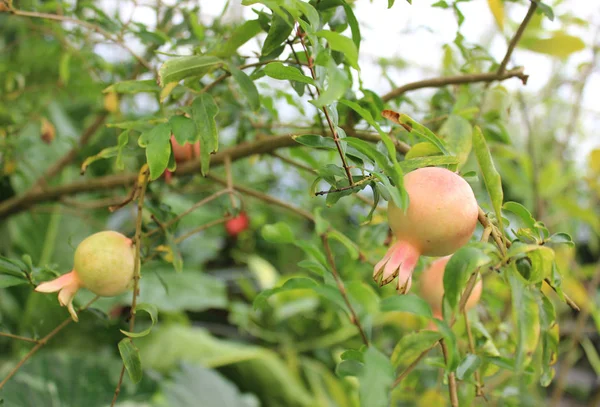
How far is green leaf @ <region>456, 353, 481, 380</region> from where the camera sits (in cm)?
26

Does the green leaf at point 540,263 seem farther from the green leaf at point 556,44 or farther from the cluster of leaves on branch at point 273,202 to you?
the green leaf at point 556,44

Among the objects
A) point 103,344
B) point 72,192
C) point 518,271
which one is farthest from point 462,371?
point 103,344

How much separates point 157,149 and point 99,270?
8cm

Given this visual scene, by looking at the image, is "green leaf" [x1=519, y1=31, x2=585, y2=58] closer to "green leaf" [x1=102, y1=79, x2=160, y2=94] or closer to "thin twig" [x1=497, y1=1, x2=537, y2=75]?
"thin twig" [x1=497, y1=1, x2=537, y2=75]

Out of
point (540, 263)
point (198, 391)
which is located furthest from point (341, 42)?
point (198, 391)

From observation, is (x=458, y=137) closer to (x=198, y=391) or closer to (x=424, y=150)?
(x=424, y=150)

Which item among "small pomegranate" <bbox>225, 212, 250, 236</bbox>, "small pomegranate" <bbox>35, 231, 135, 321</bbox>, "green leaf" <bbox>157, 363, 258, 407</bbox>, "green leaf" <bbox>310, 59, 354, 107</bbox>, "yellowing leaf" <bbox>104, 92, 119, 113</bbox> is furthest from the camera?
"small pomegranate" <bbox>225, 212, 250, 236</bbox>

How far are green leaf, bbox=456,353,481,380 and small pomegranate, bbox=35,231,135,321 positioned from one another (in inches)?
7.4

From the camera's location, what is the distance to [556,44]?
1.56 ft

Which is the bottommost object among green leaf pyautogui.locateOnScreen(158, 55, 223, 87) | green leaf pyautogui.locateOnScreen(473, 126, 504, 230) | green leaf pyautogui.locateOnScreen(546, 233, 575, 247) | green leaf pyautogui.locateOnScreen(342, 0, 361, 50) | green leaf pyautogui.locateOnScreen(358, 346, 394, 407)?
green leaf pyautogui.locateOnScreen(358, 346, 394, 407)

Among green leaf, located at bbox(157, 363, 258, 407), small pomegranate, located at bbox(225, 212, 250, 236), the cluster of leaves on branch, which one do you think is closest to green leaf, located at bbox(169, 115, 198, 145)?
the cluster of leaves on branch

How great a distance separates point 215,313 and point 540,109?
3.98ft

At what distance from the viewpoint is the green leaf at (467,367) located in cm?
26

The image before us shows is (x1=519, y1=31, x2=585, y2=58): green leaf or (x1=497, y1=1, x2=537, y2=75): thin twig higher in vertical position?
(x1=497, y1=1, x2=537, y2=75): thin twig
